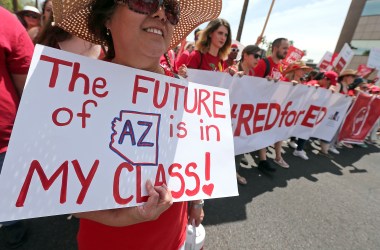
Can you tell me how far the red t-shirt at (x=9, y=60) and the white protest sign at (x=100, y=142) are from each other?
0.73m

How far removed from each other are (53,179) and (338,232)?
3.04 meters

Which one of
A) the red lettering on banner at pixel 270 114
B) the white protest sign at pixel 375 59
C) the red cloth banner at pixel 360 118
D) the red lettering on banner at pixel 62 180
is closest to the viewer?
the red lettering on banner at pixel 62 180

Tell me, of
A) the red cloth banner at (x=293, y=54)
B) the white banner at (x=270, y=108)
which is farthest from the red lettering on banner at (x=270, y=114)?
the red cloth banner at (x=293, y=54)

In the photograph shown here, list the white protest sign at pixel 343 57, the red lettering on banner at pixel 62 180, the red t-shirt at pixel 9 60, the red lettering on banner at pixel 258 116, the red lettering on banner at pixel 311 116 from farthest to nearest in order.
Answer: the white protest sign at pixel 343 57 < the red lettering on banner at pixel 311 116 < the red lettering on banner at pixel 258 116 < the red t-shirt at pixel 9 60 < the red lettering on banner at pixel 62 180

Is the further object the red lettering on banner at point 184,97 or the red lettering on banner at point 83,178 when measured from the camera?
the red lettering on banner at point 184,97

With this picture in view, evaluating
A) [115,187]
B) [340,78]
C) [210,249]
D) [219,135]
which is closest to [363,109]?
[340,78]

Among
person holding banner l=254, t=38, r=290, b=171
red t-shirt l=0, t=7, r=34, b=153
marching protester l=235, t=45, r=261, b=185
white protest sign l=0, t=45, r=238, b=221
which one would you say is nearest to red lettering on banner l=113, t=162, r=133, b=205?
white protest sign l=0, t=45, r=238, b=221

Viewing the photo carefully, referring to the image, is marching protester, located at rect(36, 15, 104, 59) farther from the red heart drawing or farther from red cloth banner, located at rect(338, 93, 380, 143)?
red cloth banner, located at rect(338, 93, 380, 143)

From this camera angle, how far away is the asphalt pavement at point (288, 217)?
2.12 metres

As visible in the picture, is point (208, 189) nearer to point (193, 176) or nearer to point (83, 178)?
point (193, 176)

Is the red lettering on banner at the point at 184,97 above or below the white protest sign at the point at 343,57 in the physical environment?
below

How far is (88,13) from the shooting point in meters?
0.96

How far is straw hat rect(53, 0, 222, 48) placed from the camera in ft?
2.85

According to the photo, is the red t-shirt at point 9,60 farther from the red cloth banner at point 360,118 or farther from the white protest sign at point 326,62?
the white protest sign at point 326,62
